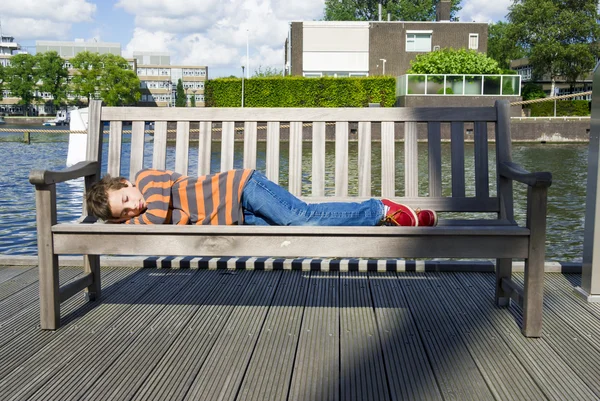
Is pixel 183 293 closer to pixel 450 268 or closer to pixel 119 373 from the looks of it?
pixel 119 373

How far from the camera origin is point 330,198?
132 inches

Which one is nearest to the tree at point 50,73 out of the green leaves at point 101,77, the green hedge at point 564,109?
the green leaves at point 101,77

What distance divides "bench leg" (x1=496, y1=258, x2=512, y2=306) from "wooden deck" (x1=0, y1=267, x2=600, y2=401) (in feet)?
0.28

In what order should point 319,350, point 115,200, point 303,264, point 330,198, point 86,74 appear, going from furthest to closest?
point 86,74 < point 303,264 < point 330,198 < point 115,200 < point 319,350

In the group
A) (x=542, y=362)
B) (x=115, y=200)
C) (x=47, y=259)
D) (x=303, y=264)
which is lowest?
(x=542, y=362)

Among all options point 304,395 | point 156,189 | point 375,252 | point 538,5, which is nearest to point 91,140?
point 156,189

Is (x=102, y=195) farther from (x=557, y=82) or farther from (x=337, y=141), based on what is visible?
(x=557, y=82)

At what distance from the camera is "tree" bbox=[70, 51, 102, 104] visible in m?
76.6

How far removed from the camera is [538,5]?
44.2 metres

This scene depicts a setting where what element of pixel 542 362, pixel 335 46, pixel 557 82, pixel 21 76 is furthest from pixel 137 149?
pixel 21 76

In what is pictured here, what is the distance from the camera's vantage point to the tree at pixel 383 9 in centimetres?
5862

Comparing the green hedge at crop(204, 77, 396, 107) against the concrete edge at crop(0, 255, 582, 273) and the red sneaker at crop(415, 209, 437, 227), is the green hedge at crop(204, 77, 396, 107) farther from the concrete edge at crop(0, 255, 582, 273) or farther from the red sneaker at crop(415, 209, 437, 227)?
the red sneaker at crop(415, 209, 437, 227)

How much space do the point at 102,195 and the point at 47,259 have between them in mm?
363

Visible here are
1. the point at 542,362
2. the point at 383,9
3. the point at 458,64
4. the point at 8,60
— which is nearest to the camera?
the point at 542,362
